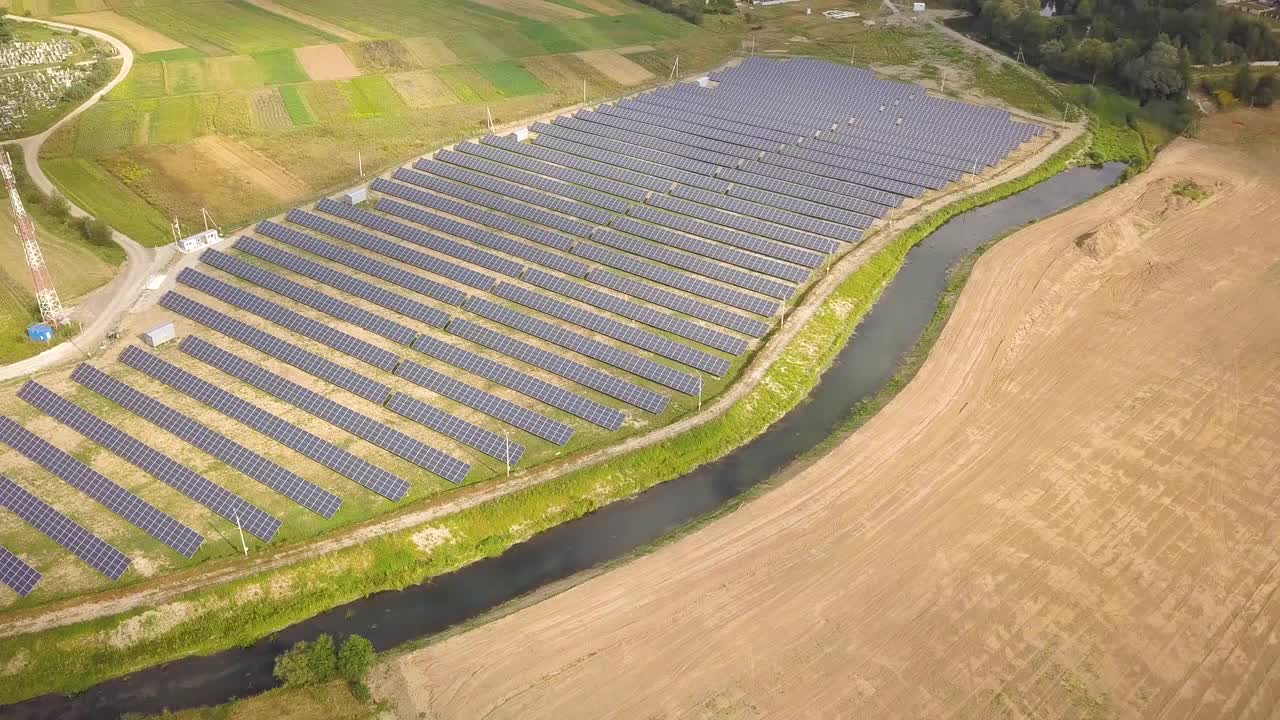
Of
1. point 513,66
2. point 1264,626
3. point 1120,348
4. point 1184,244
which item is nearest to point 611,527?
point 1264,626

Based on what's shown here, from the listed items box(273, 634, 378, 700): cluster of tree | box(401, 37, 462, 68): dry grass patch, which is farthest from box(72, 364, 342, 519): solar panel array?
box(401, 37, 462, 68): dry grass patch

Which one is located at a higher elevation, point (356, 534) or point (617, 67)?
point (617, 67)

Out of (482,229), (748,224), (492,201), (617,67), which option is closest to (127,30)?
(617,67)

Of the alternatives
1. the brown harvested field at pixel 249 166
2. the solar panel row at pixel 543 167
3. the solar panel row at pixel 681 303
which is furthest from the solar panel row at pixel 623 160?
the brown harvested field at pixel 249 166

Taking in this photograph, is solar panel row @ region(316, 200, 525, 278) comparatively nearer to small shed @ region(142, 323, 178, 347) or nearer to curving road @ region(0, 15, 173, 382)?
curving road @ region(0, 15, 173, 382)

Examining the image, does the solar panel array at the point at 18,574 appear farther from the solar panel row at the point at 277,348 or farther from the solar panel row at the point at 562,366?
the solar panel row at the point at 562,366

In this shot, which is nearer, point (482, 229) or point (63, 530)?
point (63, 530)

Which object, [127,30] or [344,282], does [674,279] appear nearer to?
[344,282]
